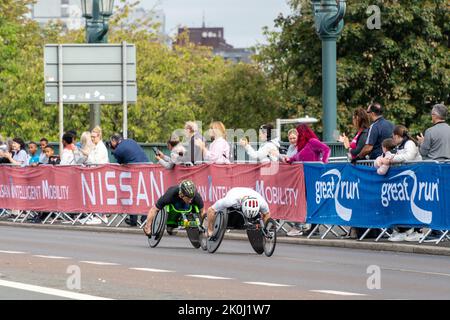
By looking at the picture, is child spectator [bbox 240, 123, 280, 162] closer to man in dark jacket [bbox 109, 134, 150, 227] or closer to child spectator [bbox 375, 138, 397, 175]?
child spectator [bbox 375, 138, 397, 175]

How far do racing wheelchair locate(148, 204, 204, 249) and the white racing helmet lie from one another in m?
1.76

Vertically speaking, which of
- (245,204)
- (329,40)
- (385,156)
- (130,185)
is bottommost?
(130,185)

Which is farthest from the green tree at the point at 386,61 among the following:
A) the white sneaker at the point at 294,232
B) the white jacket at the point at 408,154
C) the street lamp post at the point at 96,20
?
the white jacket at the point at 408,154

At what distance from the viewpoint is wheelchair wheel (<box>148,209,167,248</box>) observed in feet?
72.3

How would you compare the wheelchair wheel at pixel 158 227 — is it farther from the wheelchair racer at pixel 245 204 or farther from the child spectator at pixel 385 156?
the child spectator at pixel 385 156

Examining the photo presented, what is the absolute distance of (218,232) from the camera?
2061cm

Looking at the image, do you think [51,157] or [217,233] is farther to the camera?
[51,157]

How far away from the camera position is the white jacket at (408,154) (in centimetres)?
2177

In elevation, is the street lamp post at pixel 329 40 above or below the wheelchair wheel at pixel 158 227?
above

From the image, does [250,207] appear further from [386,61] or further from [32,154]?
[386,61]

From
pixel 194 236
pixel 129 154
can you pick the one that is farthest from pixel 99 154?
pixel 194 236

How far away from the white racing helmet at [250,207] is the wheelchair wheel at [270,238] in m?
0.31

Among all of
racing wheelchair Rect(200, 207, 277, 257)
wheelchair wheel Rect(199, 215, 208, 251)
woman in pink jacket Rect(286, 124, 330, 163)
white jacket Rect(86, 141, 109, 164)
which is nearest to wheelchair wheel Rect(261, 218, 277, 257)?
racing wheelchair Rect(200, 207, 277, 257)

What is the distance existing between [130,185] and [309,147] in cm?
551
